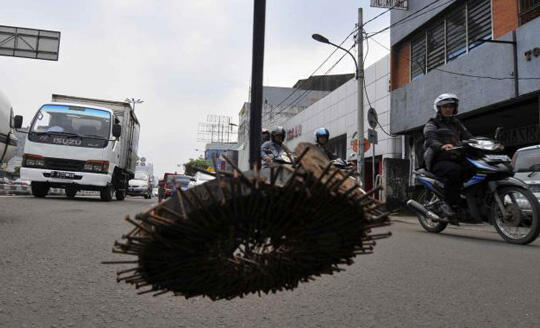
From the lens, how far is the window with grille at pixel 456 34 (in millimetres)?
13000

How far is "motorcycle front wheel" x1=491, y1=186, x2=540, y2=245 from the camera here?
5.22 m

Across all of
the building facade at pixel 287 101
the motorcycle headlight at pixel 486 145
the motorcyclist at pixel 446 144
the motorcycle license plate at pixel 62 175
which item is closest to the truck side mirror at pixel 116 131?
the motorcycle license plate at pixel 62 175

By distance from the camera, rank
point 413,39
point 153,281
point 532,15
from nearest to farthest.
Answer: point 153,281 → point 532,15 → point 413,39

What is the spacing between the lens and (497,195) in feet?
18.2

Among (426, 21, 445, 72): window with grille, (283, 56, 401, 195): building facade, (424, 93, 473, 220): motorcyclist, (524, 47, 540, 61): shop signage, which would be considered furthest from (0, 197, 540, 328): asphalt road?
(426, 21, 445, 72): window with grille

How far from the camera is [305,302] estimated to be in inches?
114

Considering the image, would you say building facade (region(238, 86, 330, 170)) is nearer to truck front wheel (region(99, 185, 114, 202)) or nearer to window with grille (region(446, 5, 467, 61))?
window with grille (region(446, 5, 467, 61))

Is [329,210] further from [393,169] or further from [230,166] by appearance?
[393,169]

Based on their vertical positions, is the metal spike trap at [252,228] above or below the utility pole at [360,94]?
below

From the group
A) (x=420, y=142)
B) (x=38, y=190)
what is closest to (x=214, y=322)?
(x=420, y=142)

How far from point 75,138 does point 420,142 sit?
8813mm

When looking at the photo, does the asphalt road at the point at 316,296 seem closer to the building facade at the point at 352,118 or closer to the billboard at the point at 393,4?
the building facade at the point at 352,118

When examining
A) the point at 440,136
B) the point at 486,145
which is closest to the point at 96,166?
the point at 440,136

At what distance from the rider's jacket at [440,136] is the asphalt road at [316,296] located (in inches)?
50.6
